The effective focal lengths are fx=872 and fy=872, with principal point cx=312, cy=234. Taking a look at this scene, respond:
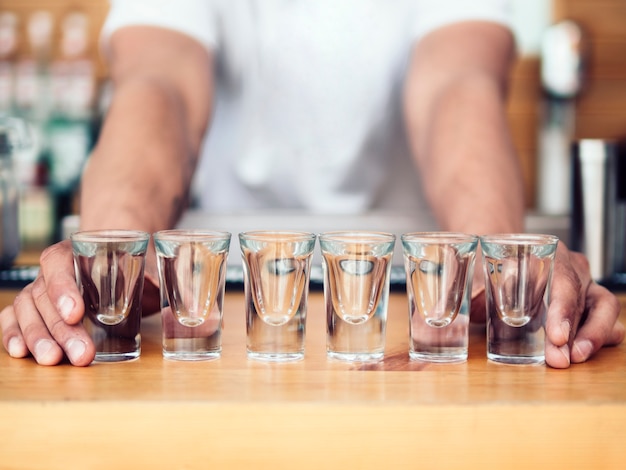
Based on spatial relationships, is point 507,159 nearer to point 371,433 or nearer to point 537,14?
point 371,433

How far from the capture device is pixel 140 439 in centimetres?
54

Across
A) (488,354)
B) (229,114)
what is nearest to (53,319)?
(488,354)

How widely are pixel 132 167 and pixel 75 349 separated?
479 mm

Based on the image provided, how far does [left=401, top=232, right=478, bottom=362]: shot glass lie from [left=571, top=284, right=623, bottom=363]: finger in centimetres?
10

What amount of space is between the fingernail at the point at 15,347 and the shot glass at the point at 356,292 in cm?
25

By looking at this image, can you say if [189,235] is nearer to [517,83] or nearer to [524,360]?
[524,360]

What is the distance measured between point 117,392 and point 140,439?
0.05m

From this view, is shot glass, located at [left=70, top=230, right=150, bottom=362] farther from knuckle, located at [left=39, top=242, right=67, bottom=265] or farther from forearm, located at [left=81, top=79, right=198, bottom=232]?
forearm, located at [left=81, top=79, right=198, bottom=232]

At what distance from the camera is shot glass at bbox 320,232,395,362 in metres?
0.67

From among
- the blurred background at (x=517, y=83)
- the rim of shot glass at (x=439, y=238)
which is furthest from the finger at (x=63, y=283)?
the blurred background at (x=517, y=83)

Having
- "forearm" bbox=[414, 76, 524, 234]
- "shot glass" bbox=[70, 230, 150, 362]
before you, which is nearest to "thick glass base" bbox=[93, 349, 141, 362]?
"shot glass" bbox=[70, 230, 150, 362]

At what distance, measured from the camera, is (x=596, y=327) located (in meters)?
0.74

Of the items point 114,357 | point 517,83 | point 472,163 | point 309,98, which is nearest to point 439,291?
point 114,357

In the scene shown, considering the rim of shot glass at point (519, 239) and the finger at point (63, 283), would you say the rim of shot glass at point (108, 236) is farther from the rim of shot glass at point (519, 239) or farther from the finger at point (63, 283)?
the rim of shot glass at point (519, 239)
